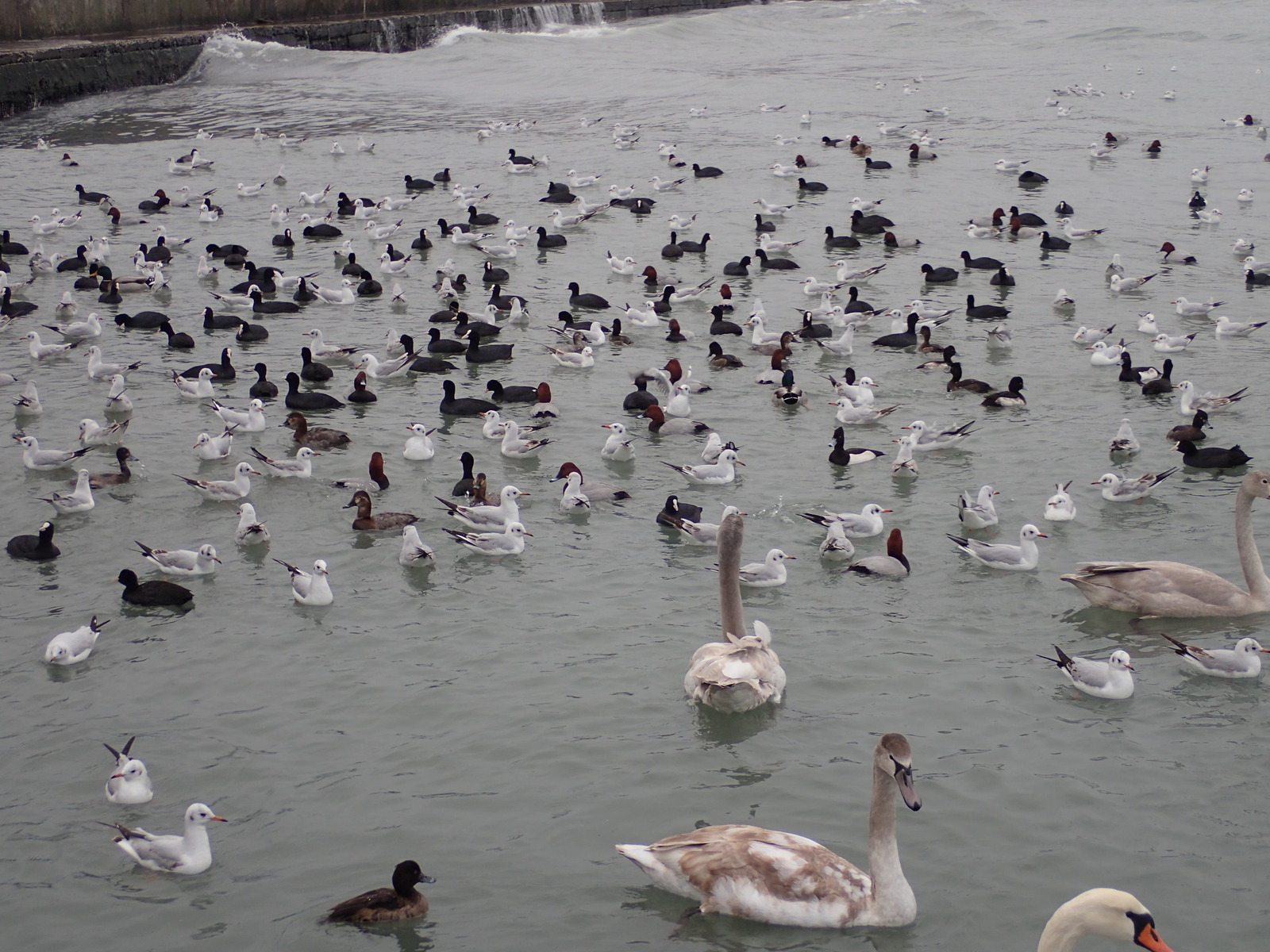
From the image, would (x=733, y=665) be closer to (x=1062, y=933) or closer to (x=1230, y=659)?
(x=1062, y=933)

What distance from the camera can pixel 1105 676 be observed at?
10570 millimetres

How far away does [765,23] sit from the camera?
69.8 metres

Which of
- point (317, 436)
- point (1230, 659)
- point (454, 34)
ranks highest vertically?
point (454, 34)

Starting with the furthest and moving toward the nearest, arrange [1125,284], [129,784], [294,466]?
[1125,284], [294,466], [129,784]

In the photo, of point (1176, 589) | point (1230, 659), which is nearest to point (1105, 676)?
point (1230, 659)

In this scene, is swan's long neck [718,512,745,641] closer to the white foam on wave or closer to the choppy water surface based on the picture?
the choppy water surface

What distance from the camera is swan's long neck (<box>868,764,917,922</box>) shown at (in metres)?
8.05

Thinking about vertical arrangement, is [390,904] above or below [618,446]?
→ below

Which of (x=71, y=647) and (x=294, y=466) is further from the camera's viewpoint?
(x=294, y=466)

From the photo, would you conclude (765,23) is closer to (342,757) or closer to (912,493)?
(912,493)

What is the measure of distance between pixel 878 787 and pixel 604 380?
12.5 m

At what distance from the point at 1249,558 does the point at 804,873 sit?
6.52 m

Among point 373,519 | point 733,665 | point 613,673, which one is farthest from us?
point 373,519

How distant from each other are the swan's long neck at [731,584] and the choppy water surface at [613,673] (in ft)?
1.96
